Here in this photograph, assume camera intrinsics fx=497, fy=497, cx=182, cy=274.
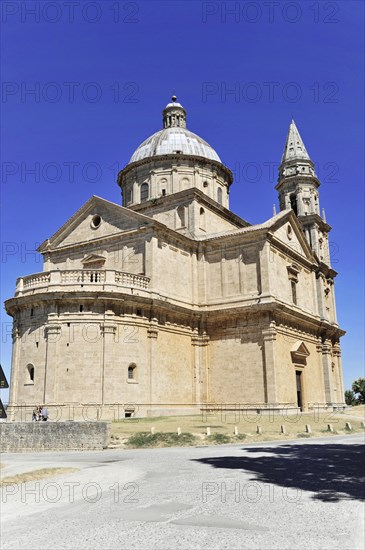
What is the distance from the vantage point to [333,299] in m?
49.2

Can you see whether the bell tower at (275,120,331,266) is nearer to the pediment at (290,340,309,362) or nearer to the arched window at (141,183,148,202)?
the pediment at (290,340,309,362)

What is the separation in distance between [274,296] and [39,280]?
1603cm

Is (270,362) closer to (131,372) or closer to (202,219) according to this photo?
(131,372)

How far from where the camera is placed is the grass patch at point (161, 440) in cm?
2131

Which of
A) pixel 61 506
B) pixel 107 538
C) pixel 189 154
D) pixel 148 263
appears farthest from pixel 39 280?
pixel 107 538

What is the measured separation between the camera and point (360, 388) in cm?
6612

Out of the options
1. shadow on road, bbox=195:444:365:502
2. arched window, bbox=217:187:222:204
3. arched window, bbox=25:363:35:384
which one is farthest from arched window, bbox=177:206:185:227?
shadow on road, bbox=195:444:365:502

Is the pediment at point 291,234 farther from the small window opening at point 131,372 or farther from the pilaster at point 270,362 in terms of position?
the small window opening at point 131,372

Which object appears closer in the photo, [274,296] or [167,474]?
[167,474]

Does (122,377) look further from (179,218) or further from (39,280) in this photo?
(179,218)

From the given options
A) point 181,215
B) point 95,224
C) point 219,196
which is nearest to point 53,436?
point 95,224

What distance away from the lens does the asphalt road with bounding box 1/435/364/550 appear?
7.66 m

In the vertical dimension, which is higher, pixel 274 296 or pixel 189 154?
pixel 189 154

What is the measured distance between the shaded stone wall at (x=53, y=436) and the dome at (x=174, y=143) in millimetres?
29515
